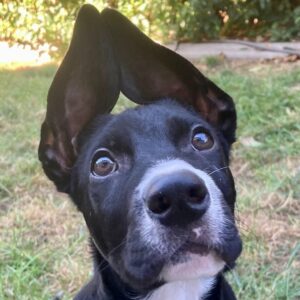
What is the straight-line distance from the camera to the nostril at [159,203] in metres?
2.05

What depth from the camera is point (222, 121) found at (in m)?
2.82

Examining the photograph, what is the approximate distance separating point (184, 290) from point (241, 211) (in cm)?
177

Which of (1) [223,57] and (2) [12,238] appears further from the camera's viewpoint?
(1) [223,57]

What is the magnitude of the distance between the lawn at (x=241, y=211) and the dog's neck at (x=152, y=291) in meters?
0.96

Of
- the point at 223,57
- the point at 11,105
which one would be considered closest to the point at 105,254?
the point at 11,105

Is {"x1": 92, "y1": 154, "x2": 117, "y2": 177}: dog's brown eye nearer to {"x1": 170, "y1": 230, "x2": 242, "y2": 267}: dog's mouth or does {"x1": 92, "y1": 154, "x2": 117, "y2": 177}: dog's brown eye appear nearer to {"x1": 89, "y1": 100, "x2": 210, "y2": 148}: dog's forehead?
{"x1": 89, "y1": 100, "x2": 210, "y2": 148}: dog's forehead

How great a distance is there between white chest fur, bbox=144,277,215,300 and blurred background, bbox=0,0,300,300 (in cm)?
78

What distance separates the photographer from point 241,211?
4371 mm

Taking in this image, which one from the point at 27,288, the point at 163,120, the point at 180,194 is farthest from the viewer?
the point at 27,288

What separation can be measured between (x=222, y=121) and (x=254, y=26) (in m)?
7.55

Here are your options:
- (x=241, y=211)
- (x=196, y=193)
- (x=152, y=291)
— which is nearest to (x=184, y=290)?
(x=152, y=291)

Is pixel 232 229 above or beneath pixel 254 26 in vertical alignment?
above

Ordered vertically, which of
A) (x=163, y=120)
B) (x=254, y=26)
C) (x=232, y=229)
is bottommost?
(x=254, y=26)

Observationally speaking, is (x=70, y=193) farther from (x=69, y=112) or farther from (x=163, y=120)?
(x=163, y=120)
